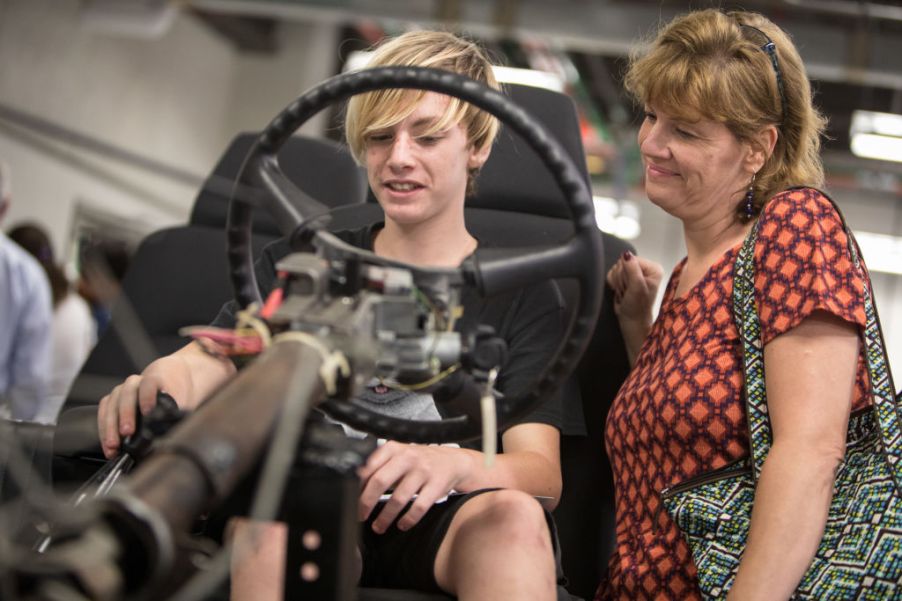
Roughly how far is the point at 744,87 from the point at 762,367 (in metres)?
0.35

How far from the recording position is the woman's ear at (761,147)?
1352 mm

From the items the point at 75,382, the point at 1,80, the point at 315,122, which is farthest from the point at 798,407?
the point at 315,122

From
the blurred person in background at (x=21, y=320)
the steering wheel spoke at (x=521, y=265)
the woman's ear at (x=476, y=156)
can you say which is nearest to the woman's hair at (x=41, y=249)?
the blurred person in background at (x=21, y=320)

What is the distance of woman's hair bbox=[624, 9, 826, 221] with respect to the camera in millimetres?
1329

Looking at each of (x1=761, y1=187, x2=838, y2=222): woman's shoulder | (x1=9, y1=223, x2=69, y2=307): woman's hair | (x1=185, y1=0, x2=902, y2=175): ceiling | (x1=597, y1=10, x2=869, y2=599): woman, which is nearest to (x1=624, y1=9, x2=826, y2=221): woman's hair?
(x1=597, y1=10, x2=869, y2=599): woman

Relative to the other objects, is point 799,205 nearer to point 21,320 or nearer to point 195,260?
point 195,260

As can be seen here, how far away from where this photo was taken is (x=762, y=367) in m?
1.20

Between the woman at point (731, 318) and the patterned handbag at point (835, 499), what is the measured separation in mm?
20

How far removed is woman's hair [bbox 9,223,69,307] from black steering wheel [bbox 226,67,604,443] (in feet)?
10.1

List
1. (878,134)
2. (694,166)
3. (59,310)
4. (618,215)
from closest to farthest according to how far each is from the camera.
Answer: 1. (694,166)
2. (59,310)
3. (878,134)
4. (618,215)

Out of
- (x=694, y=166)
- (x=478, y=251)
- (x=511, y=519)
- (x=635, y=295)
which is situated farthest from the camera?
(x=635, y=295)

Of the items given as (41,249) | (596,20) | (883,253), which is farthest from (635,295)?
(883,253)

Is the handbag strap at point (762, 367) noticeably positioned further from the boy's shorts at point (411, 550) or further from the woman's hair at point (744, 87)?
the boy's shorts at point (411, 550)

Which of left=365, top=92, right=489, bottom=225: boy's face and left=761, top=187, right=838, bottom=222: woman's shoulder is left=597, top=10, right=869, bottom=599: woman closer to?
left=761, top=187, right=838, bottom=222: woman's shoulder
